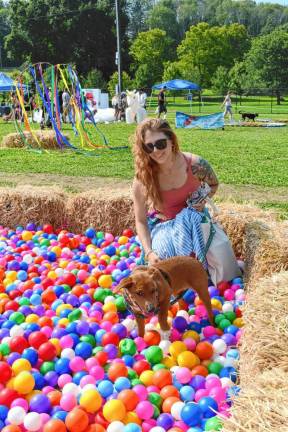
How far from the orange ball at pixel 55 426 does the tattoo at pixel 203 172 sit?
2.22 m

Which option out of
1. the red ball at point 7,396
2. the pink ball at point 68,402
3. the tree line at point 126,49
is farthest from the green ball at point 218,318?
the tree line at point 126,49

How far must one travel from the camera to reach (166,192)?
398 centimetres

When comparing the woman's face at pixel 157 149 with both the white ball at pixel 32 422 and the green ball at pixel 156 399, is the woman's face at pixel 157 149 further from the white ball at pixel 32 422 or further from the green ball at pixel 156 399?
the white ball at pixel 32 422

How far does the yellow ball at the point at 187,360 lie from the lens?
122 inches

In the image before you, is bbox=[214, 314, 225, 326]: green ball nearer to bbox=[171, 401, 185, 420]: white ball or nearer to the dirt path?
bbox=[171, 401, 185, 420]: white ball

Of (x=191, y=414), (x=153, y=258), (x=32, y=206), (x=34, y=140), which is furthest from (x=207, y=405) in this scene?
(x=34, y=140)

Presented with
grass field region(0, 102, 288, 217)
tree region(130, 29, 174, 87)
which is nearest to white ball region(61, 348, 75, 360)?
grass field region(0, 102, 288, 217)

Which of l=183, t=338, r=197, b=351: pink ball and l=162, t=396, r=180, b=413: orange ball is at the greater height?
l=183, t=338, r=197, b=351: pink ball

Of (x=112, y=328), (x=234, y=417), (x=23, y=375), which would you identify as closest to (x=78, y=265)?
(x=112, y=328)

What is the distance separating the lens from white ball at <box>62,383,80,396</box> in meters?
2.89

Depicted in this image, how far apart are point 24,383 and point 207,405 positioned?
104cm

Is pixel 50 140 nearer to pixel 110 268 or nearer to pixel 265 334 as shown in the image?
pixel 110 268

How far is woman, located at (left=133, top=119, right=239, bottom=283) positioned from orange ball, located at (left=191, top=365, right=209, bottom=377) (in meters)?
→ 0.89

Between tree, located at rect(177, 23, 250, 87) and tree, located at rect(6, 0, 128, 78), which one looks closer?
tree, located at rect(6, 0, 128, 78)
